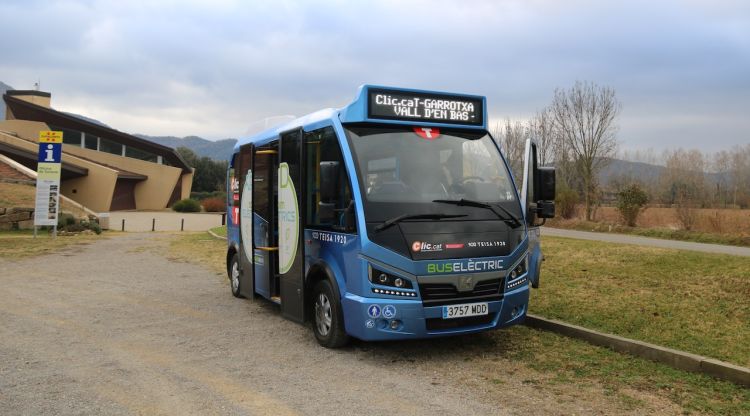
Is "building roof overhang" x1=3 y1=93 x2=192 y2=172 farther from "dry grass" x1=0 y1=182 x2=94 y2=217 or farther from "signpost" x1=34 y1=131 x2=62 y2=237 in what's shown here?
"signpost" x1=34 y1=131 x2=62 y2=237

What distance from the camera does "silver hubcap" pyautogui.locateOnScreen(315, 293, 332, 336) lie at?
20.4ft

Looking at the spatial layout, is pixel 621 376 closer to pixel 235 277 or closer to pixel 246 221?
pixel 246 221

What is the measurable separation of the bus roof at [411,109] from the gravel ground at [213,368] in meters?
2.45

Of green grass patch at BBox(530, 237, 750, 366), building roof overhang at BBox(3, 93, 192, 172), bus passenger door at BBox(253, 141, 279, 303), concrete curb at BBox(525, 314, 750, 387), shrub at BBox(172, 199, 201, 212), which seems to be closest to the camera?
concrete curb at BBox(525, 314, 750, 387)

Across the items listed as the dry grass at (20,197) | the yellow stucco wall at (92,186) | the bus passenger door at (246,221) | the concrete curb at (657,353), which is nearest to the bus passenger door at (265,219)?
the bus passenger door at (246,221)

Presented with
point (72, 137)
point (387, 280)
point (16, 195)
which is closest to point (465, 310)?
point (387, 280)

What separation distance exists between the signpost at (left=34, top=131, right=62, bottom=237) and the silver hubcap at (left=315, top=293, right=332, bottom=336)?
715 inches

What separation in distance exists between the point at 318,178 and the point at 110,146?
54896 mm

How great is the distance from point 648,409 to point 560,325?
2.32 metres

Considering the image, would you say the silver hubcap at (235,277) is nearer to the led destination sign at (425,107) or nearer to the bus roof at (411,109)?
the bus roof at (411,109)

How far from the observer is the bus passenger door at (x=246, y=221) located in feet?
27.6

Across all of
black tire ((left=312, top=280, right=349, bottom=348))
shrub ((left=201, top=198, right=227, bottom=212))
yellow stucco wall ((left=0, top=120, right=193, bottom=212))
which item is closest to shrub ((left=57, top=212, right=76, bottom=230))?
yellow stucco wall ((left=0, top=120, right=193, bottom=212))

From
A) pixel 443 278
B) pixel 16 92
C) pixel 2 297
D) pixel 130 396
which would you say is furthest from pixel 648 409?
pixel 16 92

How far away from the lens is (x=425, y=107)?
20.8 feet
